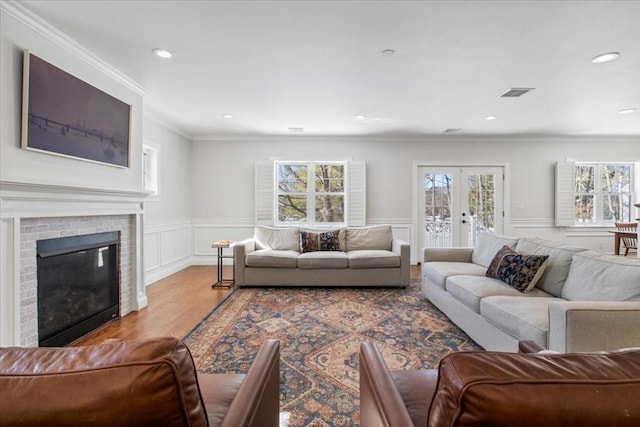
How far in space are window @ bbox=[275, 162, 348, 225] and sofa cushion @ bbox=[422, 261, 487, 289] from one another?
2615mm

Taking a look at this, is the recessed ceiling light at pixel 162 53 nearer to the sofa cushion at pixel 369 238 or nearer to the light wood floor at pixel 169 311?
the light wood floor at pixel 169 311

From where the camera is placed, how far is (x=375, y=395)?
104 cm

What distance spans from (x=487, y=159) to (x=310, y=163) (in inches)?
130

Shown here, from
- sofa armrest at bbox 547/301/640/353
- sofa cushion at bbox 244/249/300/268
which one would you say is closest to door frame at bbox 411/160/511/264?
sofa cushion at bbox 244/249/300/268

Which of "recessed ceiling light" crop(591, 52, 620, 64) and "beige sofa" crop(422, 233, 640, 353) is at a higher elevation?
"recessed ceiling light" crop(591, 52, 620, 64)

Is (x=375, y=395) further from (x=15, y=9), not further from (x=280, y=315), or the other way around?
(x=15, y=9)

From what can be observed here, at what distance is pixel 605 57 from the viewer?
2891 millimetres

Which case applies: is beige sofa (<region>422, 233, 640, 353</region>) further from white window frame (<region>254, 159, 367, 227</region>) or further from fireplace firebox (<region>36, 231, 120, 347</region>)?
fireplace firebox (<region>36, 231, 120, 347</region>)

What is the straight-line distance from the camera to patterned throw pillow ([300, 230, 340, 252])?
195 inches

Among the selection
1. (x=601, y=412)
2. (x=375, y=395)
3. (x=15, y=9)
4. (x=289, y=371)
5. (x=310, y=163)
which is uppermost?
(x=15, y=9)

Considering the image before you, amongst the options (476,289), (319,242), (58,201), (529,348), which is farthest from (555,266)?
(58,201)

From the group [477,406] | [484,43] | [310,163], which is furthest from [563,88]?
[477,406]

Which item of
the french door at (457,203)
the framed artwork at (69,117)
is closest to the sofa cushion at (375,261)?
the french door at (457,203)

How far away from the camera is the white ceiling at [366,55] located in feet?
7.27
